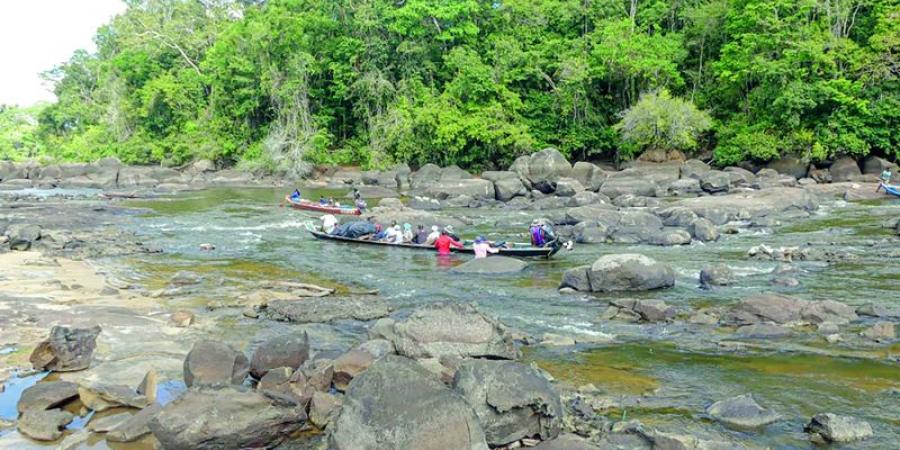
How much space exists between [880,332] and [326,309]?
29.6ft

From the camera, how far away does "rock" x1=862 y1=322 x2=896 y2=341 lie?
9984mm

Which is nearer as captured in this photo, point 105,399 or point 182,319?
point 105,399

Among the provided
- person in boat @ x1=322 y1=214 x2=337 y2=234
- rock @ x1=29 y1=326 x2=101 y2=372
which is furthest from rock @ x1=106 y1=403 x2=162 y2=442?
person in boat @ x1=322 y1=214 x2=337 y2=234

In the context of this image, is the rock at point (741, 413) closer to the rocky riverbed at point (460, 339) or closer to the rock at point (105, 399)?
the rocky riverbed at point (460, 339)

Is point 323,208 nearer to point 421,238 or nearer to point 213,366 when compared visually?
point 421,238

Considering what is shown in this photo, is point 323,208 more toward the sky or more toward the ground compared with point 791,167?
more toward the ground

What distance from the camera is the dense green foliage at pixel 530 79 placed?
35.0 m

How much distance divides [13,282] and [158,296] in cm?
321

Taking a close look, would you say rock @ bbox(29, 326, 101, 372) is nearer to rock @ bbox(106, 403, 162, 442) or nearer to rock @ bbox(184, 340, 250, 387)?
rock @ bbox(184, 340, 250, 387)

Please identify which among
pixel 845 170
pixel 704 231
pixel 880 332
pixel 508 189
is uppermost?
pixel 880 332

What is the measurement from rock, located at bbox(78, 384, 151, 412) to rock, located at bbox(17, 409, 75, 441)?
0.29 meters

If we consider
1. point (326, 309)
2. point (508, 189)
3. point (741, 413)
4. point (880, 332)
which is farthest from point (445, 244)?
point (508, 189)

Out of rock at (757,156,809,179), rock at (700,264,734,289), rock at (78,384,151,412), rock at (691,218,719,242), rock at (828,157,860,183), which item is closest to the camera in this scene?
rock at (78,384,151,412)

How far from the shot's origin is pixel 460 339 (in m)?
8.66
